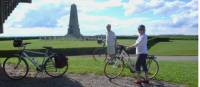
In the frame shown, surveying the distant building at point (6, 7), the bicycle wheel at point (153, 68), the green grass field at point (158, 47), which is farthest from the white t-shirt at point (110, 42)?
the green grass field at point (158, 47)

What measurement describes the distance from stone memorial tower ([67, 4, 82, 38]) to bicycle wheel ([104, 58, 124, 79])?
4647 centimetres

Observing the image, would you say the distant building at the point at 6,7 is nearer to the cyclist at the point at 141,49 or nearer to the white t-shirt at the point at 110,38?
the white t-shirt at the point at 110,38

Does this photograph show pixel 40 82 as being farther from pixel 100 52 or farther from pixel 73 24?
pixel 73 24

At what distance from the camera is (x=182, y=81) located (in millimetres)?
13938

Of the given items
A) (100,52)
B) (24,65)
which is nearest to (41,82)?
(24,65)

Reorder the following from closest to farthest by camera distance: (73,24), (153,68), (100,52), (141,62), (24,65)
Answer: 1. (141,62)
2. (24,65)
3. (153,68)
4. (100,52)
5. (73,24)

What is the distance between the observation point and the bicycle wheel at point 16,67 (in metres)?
13.6

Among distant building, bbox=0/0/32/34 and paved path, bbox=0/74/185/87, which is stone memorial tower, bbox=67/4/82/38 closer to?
distant building, bbox=0/0/32/34

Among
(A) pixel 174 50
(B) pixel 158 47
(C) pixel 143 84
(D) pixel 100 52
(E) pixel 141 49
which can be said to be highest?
(E) pixel 141 49

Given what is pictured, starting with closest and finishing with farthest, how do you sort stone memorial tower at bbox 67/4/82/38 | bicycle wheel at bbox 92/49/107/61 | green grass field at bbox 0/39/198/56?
bicycle wheel at bbox 92/49/107/61 → green grass field at bbox 0/39/198/56 → stone memorial tower at bbox 67/4/82/38

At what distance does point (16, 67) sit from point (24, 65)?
1.44 feet

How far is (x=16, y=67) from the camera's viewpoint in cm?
1402

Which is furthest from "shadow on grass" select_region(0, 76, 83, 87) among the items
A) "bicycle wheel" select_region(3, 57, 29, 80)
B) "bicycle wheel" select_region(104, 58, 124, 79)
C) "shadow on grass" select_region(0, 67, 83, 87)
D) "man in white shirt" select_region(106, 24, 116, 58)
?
"man in white shirt" select_region(106, 24, 116, 58)

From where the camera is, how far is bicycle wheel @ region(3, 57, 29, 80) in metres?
13.6
